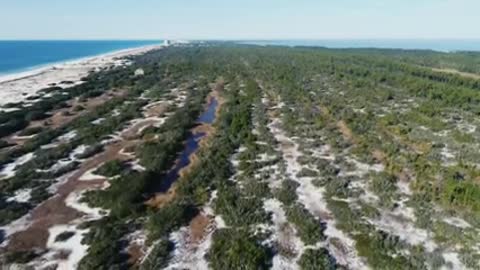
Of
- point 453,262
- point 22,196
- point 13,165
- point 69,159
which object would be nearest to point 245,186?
point 453,262

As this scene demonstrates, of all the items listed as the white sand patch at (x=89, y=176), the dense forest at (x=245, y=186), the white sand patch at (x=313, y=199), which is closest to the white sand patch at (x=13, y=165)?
the dense forest at (x=245, y=186)

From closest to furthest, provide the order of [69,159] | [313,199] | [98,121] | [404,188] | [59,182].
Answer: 1. [313,199]
2. [404,188]
3. [59,182]
4. [69,159]
5. [98,121]

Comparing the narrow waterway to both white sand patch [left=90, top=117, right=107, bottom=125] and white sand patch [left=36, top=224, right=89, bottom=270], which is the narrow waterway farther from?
white sand patch [left=90, top=117, right=107, bottom=125]

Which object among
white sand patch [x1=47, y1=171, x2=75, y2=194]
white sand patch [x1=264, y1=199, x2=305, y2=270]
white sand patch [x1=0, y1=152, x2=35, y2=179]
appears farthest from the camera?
white sand patch [x1=0, y1=152, x2=35, y2=179]

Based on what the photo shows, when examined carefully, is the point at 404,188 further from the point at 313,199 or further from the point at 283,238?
the point at 283,238

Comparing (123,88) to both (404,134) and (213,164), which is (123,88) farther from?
(404,134)

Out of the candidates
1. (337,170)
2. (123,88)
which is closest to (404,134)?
(337,170)

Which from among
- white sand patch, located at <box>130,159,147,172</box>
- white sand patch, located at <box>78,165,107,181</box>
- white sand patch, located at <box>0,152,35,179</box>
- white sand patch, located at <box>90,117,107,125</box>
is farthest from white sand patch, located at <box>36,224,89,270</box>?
white sand patch, located at <box>90,117,107,125</box>
